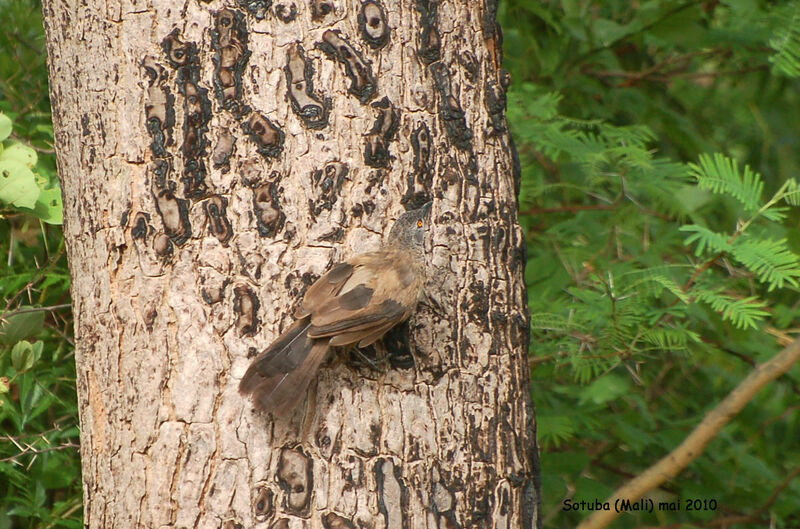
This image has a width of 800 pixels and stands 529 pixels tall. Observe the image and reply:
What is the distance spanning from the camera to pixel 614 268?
3.38m

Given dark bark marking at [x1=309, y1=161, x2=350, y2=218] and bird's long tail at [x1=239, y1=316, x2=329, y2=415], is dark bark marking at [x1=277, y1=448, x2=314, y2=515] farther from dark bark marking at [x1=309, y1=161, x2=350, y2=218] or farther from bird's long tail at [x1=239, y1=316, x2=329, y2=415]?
dark bark marking at [x1=309, y1=161, x2=350, y2=218]

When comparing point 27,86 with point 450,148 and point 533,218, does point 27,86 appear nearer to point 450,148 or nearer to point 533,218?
point 450,148

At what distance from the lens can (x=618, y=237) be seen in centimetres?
361

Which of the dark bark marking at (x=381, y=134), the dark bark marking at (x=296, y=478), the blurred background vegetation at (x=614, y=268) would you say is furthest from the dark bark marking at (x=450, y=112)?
the blurred background vegetation at (x=614, y=268)

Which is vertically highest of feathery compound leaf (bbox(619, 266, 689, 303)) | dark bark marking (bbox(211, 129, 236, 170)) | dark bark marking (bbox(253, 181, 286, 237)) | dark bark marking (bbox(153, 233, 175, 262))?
dark bark marking (bbox(211, 129, 236, 170))

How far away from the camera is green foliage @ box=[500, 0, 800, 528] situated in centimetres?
296

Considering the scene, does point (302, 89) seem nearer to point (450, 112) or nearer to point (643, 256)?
point (450, 112)

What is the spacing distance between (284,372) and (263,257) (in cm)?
26

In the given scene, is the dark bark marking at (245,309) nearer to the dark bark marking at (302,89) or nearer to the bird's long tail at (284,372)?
the bird's long tail at (284,372)

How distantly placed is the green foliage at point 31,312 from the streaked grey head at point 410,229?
1.01 metres

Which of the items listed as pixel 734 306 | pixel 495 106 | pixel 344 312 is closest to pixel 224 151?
pixel 344 312

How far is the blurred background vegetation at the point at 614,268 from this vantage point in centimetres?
269

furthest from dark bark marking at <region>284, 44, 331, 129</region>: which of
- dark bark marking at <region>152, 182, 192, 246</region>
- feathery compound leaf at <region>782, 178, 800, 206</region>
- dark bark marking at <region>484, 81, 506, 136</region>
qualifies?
feathery compound leaf at <region>782, 178, 800, 206</region>

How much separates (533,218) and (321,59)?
2270 millimetres
